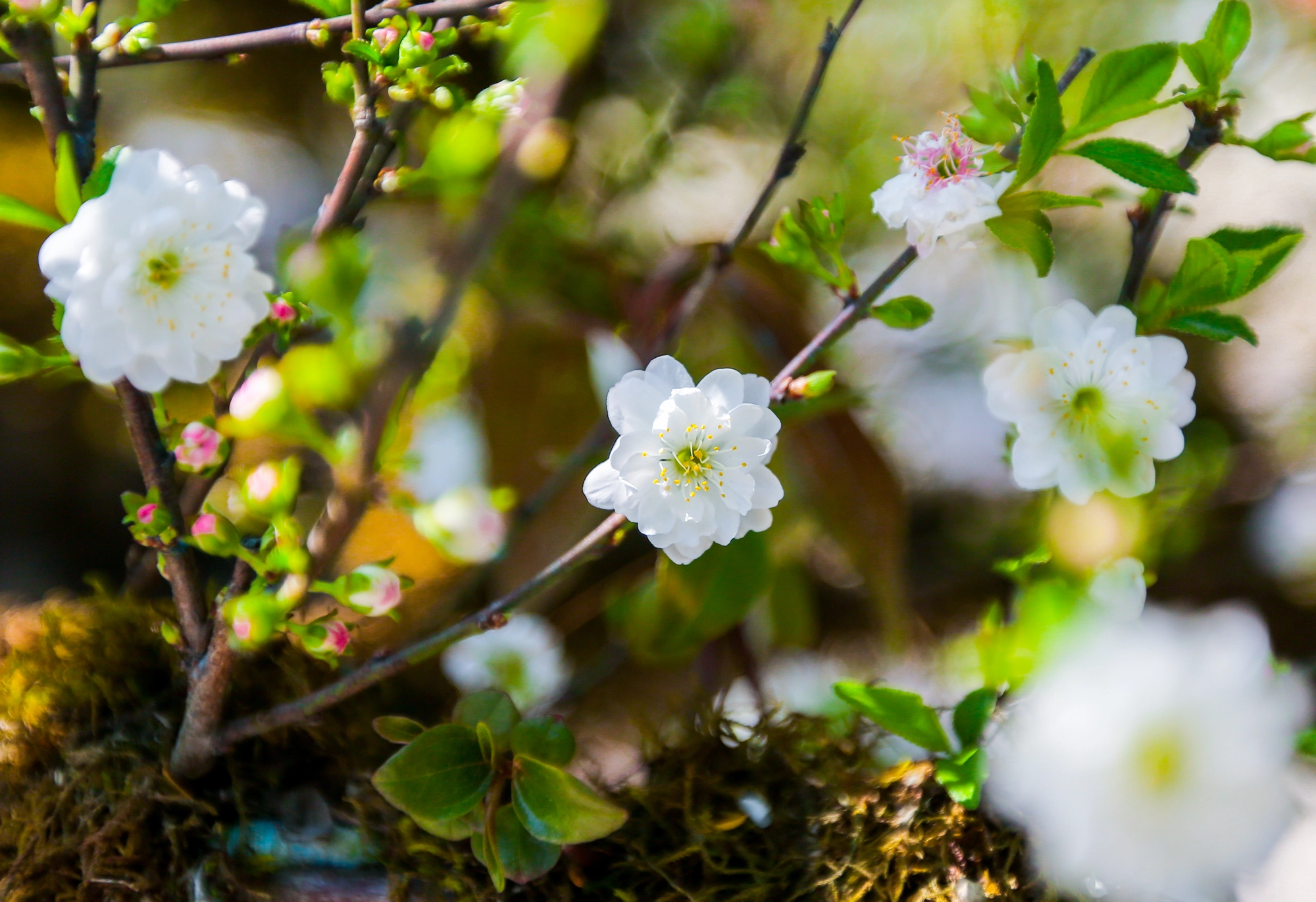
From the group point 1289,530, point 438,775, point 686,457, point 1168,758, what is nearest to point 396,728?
point 438,775

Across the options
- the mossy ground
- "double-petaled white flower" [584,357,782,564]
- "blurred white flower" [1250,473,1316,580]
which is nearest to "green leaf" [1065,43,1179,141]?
"double-petaled white flower" [584,357,782,564]

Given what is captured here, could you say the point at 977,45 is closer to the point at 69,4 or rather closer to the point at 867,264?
the point at 867,264

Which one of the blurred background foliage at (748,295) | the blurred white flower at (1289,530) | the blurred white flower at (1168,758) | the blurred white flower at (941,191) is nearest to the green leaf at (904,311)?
the blurred white flower at (941,191)

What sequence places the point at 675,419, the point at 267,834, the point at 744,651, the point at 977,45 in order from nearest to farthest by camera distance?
1. the point at 675,419
2. the point at 267,834
3. the point at 744,651
4. the point at 977,45

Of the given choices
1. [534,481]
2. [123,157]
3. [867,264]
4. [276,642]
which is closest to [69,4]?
[123,157]

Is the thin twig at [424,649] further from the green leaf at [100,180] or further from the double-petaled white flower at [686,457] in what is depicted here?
the green leaf at [100,180]

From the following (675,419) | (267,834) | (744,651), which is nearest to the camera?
(675,419)
